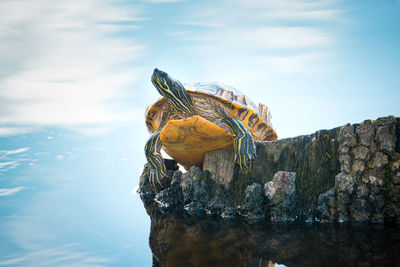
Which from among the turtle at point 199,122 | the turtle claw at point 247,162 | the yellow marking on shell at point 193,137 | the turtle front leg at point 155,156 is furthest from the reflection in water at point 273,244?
the turtle front leg at point 155,156

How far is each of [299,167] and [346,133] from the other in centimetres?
54

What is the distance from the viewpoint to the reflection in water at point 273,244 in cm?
165

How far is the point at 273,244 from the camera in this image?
1977 millimetres

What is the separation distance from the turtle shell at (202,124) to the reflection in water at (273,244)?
3.69 ft

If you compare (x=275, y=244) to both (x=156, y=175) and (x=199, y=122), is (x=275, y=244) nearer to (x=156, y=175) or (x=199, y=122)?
(x=199, y=122)

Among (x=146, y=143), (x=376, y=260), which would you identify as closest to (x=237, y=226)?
(x=376, y=260)

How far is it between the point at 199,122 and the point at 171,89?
2.47 ft

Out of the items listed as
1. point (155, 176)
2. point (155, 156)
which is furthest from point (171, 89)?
point (155, 176)

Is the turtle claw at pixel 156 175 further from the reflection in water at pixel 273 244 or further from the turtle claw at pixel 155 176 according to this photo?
the reflection in water at pixel 273 244

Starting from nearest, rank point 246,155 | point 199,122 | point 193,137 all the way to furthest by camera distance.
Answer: point 246,155
point 199,122
point 193,137

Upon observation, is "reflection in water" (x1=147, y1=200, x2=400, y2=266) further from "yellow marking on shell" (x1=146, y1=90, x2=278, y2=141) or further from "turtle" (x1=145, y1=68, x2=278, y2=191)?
"yellow marking on shell" (x1=146, y1=90, x2=278, y2=141)

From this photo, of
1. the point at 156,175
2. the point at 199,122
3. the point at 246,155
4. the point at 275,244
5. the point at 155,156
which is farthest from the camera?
the point at 156,175

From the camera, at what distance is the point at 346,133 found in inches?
99.3

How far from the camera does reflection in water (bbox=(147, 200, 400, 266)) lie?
1648mm
